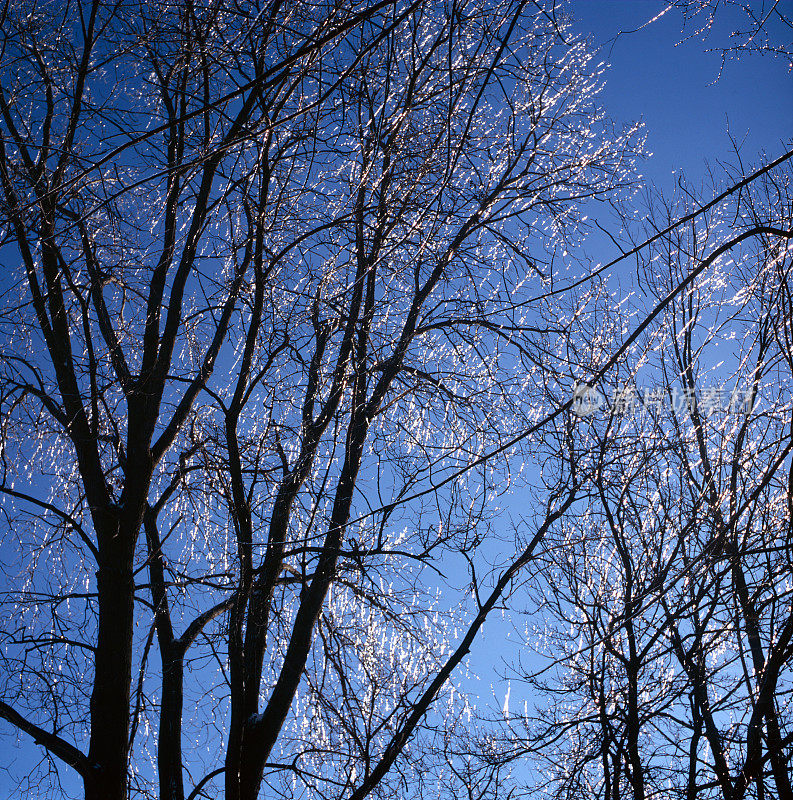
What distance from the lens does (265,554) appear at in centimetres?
419

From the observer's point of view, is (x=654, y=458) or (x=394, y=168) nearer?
(x=654, y=458)

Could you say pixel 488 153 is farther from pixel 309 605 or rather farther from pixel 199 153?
pixel 309 605

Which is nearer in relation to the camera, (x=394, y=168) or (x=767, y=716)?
(x=767, y=716)

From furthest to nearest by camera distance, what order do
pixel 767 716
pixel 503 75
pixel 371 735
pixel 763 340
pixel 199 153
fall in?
pixel 371 735 < pixel 763 340 < pixel 503 75 < pixel 767 716 < pixel 199 153

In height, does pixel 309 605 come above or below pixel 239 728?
above

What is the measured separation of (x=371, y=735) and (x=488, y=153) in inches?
121

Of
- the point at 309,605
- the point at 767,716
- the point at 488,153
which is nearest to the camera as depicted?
the point at 767,716

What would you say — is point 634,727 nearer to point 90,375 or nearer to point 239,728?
point 239,728

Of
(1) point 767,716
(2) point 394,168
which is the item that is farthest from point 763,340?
(2) point 394,168

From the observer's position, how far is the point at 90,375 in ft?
14.9

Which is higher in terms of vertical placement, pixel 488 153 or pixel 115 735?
pixel 488 153

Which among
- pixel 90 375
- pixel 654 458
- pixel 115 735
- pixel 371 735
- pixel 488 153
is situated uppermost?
pixel 488 153

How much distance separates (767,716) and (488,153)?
2.94 metres

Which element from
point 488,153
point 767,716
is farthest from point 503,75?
point 767,716
